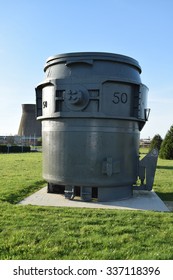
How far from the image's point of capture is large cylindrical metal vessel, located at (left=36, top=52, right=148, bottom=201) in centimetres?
655

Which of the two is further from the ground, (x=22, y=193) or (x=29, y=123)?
(x=29, y=123)

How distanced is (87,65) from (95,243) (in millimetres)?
4008

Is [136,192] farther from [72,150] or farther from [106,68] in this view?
[106,68]

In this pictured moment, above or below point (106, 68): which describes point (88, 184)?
below

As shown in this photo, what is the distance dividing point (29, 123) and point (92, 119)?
55866 millimetres

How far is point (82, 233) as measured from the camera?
4.54m

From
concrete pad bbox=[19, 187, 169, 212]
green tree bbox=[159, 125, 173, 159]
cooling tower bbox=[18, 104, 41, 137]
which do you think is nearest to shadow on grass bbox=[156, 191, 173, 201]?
concrete pad bbox=[19, 187, 169, 212]

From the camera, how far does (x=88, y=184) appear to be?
675 centimetres

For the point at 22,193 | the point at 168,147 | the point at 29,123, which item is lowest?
the point at 22,193

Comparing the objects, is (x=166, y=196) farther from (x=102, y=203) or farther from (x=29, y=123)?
(x=29, y=123)

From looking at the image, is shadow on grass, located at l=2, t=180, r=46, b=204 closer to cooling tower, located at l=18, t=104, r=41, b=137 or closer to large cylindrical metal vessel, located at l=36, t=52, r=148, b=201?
large cylindrical metal vessel, located at l=36, t=52, r=148, b=201

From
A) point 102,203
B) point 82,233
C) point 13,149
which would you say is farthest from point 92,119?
point 13,149

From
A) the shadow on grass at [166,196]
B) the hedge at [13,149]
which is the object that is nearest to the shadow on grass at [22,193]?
the shadow on grass at [166,196]
